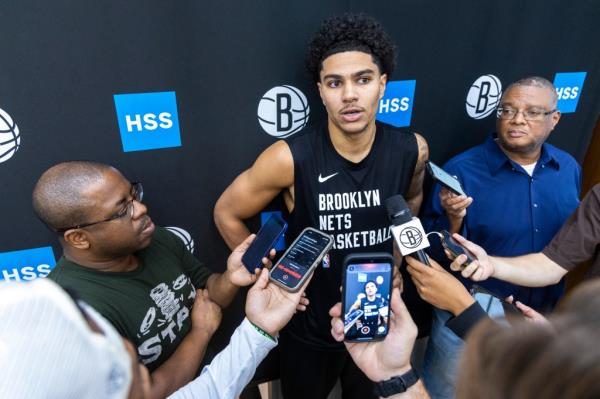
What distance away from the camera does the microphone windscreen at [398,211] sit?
1.04 meters

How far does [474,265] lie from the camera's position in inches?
44.6

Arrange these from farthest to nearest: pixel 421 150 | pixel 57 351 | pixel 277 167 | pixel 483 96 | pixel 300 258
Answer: pixel 483 96, pixel 421 150, pixel 277 167, pixel 300 258, pixel 57 351

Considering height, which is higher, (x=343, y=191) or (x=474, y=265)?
(x=343, y=191)

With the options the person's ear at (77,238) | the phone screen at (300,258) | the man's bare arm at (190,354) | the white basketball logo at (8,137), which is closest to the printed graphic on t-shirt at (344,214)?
the phone screen at (300,258)

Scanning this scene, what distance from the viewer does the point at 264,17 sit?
3.99ft

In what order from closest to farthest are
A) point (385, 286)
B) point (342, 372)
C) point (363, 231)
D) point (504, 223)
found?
point (385, 286) < point (363, 231) < point (504, 223) < point (342, 372)

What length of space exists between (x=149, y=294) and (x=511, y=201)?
1370 mm

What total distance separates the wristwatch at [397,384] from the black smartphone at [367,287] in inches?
5.8

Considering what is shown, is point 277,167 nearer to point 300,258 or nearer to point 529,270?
point 300,258

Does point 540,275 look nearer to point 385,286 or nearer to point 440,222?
point 440,222

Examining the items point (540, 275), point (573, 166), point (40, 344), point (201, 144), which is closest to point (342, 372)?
point (540, 275)

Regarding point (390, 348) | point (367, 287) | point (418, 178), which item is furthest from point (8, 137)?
point (418, 178)

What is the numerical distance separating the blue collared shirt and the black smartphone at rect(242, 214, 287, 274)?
0.74 m

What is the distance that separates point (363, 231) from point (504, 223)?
0.61 m
